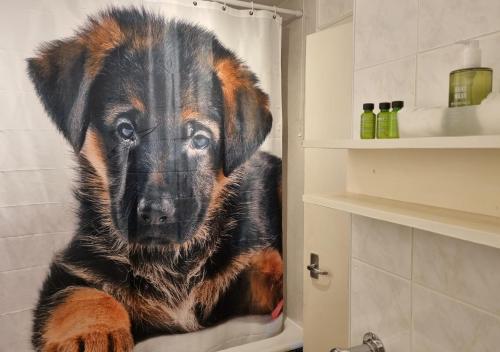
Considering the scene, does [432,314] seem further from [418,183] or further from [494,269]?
[418,183]

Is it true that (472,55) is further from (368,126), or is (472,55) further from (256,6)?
(256,6)

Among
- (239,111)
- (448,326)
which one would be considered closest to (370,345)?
(448,326)

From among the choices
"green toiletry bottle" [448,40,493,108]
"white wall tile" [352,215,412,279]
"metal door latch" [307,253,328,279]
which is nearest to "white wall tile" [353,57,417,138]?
"green toiletry bottle" [448,40,493,108]

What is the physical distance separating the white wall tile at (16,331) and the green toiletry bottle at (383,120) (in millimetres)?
1523

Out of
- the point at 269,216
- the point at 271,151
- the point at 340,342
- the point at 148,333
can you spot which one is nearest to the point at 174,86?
the point at 271,151

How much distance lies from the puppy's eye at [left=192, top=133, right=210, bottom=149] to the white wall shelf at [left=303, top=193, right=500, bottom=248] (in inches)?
36.3

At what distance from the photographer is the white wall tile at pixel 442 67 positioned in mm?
609

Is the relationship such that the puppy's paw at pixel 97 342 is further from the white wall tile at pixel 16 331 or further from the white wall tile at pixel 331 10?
the white wall tile at pixel 331 10

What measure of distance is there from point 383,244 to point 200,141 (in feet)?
3.48

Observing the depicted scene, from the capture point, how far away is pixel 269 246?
1.88 metres

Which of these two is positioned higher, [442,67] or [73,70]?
[73,70]

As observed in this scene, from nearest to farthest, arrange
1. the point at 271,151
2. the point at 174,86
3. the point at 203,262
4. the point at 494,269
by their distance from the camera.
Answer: the point at 494,269 → the point at 174,86 → the point at 203,262 → the point at 271,151

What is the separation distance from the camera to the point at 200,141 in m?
1.67

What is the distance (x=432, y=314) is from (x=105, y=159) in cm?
134
